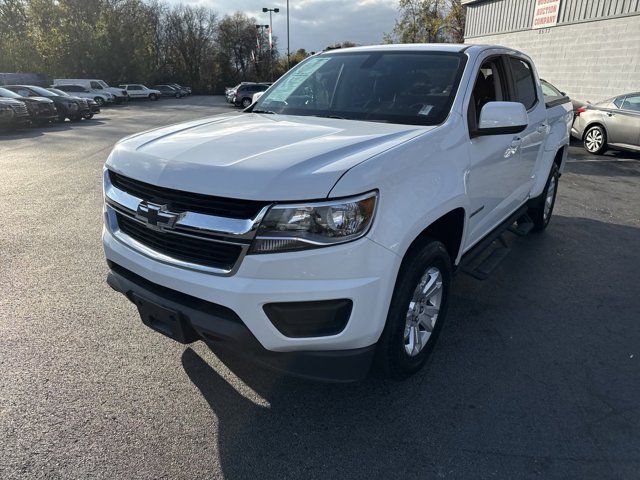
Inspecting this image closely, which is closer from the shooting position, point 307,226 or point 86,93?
point 307,226

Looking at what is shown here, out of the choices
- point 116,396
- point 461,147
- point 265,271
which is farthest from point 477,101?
point 116,396

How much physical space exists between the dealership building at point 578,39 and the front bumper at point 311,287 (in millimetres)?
15365

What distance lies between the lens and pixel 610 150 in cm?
1205

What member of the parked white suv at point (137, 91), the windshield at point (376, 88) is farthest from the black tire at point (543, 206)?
the parked white suv at point (137, 91)

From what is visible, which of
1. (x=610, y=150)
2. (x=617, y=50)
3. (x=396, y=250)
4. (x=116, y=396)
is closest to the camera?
(x=396, y=250)

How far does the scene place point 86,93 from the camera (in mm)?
33688

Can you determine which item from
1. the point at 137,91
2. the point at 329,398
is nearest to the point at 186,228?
the point at 329,398

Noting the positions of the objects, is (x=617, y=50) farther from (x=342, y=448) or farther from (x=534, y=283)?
(x=342, y=448)

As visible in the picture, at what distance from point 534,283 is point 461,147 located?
2072mm

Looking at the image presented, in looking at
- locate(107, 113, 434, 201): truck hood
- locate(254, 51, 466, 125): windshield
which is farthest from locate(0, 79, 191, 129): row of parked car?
locate(107, 113, 434, 201): truck hood

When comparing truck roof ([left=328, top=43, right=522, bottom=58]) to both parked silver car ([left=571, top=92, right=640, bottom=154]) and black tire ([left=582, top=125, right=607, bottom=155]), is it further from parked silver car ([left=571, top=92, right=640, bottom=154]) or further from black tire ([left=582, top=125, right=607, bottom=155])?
black tire ([left=582, top=125, right=607, bottom=155])

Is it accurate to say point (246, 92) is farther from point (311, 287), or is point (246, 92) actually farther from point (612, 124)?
point (311, 287)

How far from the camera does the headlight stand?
2.06 meters

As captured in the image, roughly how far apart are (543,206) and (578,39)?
13.6 metres
